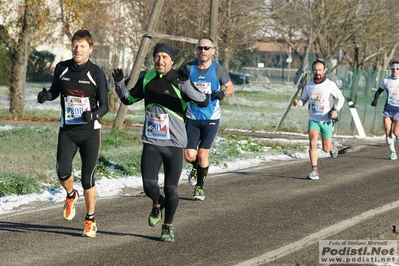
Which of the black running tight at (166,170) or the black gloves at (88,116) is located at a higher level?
the black gloves at (88,116)

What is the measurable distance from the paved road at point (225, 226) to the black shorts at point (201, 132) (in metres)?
0.71

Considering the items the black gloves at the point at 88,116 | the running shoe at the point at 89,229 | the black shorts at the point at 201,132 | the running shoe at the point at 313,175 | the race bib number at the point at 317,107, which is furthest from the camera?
the race bib number at the point at 317,107

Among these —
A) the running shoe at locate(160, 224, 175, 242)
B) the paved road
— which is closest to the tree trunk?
the paved road

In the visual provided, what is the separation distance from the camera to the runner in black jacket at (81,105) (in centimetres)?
793

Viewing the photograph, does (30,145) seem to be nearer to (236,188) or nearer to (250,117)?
(236,188)

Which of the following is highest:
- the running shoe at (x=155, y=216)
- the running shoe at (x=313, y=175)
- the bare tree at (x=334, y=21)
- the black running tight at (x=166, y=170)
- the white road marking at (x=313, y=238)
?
the bare tree at (x=334, y=21)

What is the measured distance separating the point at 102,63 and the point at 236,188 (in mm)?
16147

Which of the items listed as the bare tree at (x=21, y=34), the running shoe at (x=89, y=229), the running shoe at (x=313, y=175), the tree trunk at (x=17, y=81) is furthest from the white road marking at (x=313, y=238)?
the tree trunk at (x=17, y=81)

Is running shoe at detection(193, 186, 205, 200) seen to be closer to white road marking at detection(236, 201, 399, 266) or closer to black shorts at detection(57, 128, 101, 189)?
white road marking at detection(236, 201, 399, 266)

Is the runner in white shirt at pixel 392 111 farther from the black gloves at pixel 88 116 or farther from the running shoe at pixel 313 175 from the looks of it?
the black gloves at pixel 88 116

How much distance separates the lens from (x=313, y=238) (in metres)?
8.28

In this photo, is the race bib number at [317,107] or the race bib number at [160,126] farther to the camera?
the race bib number at [317,107]

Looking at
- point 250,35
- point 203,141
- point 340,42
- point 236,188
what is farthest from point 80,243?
Result: point 340,42

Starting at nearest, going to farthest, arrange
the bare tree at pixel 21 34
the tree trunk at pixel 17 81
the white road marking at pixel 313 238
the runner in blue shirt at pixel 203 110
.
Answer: the white road marking at pixel 313 238 < the runner in blue shirt at pixel 203 110 < the bare tree at pixel 21 34 < the tree trunk at pixel 17 81
